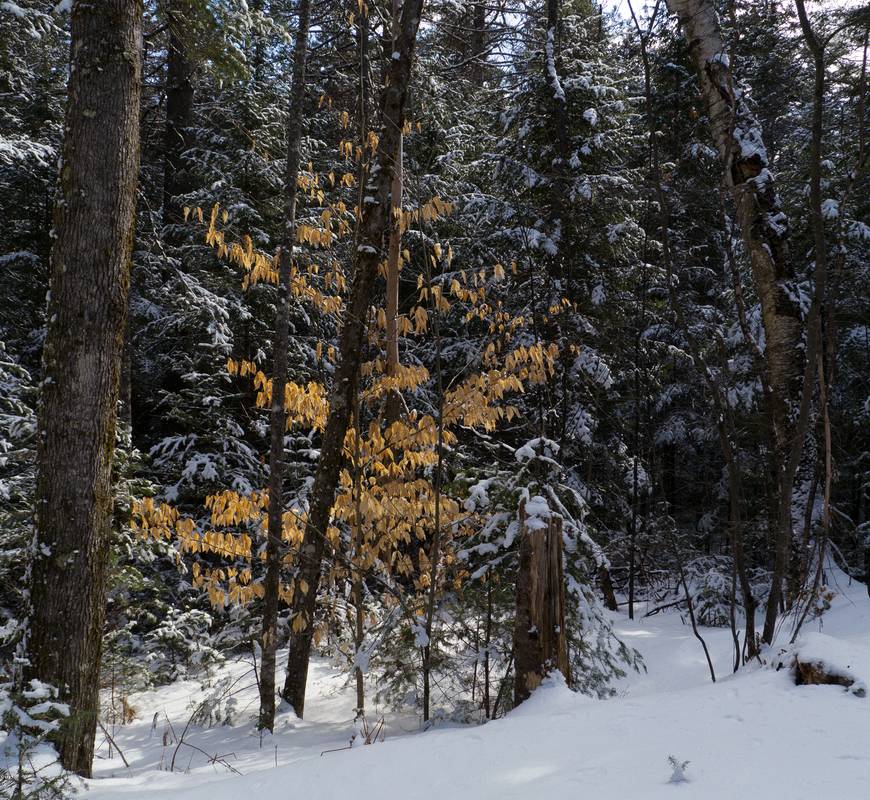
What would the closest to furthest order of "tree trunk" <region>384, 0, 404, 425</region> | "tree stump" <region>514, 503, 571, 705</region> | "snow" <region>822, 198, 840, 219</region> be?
1. "tree stump" <region>514, 503, 571, 705</region>
2. "tree trunk" <region>384, 0, 404, 425</region>
3. "snow" <region>822, 198, 840, 219</region>

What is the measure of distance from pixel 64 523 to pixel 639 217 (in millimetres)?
10827

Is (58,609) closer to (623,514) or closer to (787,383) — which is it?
(787,383)

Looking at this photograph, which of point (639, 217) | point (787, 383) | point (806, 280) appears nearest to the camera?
point (787, 383)

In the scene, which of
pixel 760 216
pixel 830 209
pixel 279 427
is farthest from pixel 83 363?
pixel 830 209

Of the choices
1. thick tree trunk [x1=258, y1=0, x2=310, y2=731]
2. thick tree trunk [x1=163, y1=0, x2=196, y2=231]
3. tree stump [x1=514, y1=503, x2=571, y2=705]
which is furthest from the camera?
thick tree trunk [x1=163, y1=0, x2=196, y2=231]

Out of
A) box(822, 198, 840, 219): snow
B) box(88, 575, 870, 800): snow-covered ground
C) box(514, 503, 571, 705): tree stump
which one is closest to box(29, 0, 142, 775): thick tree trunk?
box(88, 575, 870, 800): snow-covered ground

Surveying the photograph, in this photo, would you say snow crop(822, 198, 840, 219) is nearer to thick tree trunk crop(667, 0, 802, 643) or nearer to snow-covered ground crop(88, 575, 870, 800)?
thick tree trunk crop(667, 0, 802, 643)

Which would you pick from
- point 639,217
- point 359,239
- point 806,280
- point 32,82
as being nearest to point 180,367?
point 359,239

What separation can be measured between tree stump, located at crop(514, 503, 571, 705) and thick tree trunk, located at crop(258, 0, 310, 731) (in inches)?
82.9

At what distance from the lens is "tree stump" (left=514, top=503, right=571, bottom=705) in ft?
14.3

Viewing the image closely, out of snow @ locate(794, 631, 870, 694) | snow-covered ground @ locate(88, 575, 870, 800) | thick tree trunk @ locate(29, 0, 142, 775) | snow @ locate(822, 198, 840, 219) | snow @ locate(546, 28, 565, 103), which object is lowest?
snow-covered ground @ locate(88, 575, 870, 800)

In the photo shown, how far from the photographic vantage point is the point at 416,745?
10.4ft

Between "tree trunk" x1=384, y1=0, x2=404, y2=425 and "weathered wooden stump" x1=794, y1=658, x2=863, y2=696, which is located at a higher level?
"tree trunk" x1=384, y1=0, x2=404, y2=425

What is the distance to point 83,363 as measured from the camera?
3523mm
